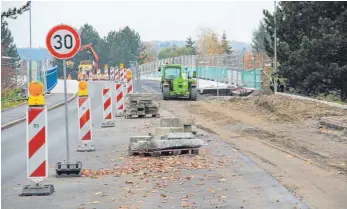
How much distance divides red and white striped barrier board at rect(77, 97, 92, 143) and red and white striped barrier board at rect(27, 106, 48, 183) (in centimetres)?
430

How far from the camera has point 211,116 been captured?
23.6 meters


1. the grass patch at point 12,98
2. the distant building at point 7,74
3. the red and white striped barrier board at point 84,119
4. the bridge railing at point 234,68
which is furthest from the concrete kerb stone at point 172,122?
the bridge railing at point 234,68

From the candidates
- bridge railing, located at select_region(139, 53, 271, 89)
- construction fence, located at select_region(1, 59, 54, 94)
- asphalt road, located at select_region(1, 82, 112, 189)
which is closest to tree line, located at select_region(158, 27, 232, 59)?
bridge railing, located at select_region(139, 53, 271, 89)

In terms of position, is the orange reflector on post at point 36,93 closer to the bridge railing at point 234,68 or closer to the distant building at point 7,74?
the distant building at point 7,74

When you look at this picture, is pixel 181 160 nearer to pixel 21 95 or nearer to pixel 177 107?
pixel 177 107

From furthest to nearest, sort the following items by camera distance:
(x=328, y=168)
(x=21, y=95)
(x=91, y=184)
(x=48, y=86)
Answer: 1. (x=48, y=86)
2. (x=21, y=95)
3. (x=328, y=168)
4. (x=91, y=184)

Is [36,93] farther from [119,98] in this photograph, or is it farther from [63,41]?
[119,98]

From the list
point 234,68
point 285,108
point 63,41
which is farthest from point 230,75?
point 63,41

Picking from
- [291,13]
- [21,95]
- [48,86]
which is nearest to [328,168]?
[291,13]

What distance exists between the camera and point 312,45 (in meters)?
28.0

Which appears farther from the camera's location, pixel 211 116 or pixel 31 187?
pixel 211 116

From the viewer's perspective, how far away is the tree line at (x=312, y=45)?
2823 centimetres

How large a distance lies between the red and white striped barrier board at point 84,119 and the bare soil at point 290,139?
351 cm

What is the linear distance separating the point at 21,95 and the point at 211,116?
602 inches
